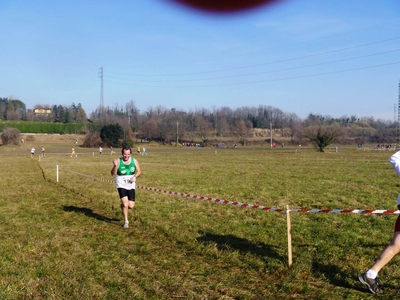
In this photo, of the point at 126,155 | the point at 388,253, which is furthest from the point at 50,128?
the point at 388,253

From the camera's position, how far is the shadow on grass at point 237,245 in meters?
7.35

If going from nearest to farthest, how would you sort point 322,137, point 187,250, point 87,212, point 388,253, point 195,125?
point 388,253 < point 187,250 < point 87,212 < point 322,137 < point 195,125

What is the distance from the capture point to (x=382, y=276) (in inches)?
234

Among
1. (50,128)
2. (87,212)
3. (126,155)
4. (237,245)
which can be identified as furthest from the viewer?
(50,128)

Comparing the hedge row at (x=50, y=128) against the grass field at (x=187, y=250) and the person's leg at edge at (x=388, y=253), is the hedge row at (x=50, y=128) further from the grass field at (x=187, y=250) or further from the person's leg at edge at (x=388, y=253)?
the person's leg at edge at (x=388, y=253)

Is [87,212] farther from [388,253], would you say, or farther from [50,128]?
[50,128]

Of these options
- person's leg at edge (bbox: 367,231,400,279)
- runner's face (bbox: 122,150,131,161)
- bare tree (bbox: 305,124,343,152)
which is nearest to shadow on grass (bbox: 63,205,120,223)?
runner's face (bbox: 122,150,131,161)

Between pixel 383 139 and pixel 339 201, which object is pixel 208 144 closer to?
pixel 383 139

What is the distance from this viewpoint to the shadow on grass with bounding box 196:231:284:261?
7355 millimetres

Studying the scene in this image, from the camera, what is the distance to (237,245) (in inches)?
312

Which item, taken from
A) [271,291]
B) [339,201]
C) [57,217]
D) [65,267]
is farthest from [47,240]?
[339,201]

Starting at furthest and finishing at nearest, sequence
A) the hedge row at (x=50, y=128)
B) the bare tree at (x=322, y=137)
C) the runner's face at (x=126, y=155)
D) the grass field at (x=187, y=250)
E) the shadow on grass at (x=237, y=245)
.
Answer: the hedge row at (x=50, y=128)
the bare tree at (x=322, y=137)
the runner's face at (x=126, y=155)
the shadow on grass at (x=237, y=245)
the grass field at (x=187, y=250)

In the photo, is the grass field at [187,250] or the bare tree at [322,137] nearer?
the grass field at [187,250]

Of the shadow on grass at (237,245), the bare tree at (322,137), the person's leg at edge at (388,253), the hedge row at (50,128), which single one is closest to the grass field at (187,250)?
the shadow on grass at (237,245)
